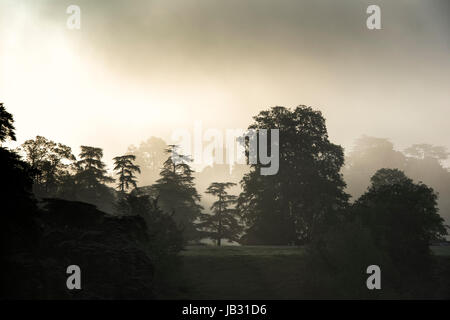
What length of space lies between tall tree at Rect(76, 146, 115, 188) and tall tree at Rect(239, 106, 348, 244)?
21.9 metres

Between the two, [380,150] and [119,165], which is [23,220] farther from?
[380,150]

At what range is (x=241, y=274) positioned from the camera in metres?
37.4

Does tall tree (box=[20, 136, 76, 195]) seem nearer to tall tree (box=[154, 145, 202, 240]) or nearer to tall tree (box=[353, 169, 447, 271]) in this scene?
tall tree (box=[154, 145, 202, 240])

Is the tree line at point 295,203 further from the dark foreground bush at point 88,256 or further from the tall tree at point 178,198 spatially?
the dark foreground bush at point 88,256

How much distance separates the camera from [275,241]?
166ft

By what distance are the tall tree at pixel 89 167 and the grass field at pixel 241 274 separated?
20.5m

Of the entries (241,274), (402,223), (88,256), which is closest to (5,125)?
(88,256)

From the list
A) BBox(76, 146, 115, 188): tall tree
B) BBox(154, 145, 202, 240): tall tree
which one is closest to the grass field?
BBox(154, 145, 202, 240): tall tree

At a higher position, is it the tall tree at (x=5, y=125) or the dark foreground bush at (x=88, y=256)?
the tall tree at (x=5, y=125)

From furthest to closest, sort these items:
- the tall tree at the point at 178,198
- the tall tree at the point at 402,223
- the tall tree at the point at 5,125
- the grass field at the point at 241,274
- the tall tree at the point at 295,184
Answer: the tall tree at the point at 178,198 < the tall tree at the point at 295,184 < the tall tree at the point at 402,223 < the grass field at the point at 241,274 < the tall tree at the point at 5,125

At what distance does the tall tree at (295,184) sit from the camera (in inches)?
1903

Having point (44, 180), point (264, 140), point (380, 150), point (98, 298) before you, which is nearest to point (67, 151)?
point (44, 180)

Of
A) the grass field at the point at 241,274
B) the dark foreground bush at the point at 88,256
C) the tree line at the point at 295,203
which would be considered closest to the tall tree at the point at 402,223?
the tree line at the point at 295,203

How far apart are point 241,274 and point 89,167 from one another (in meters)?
30.9
